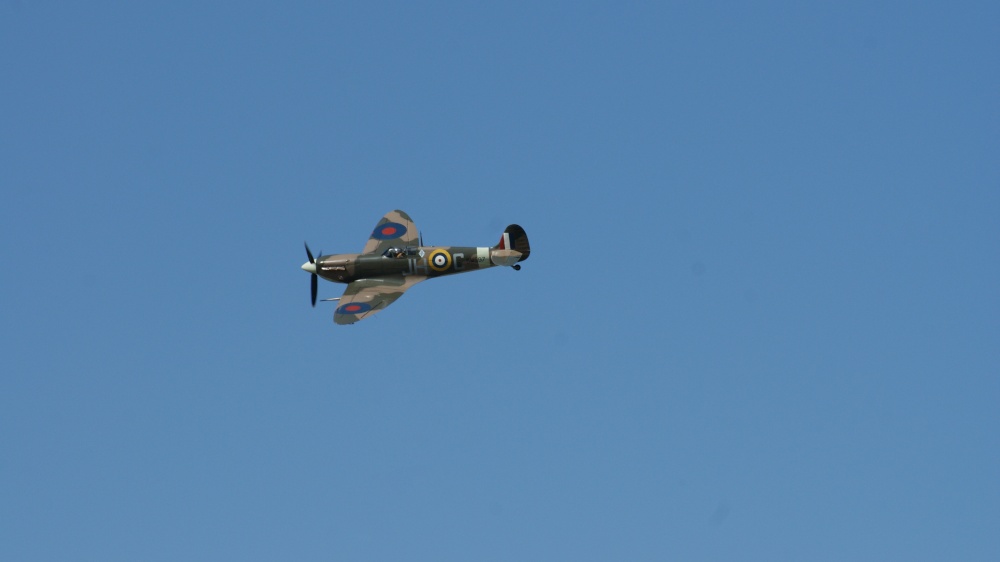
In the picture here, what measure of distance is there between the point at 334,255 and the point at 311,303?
3.02 m

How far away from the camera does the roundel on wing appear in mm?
72438

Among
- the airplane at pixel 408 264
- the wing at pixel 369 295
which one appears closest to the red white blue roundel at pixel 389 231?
the airplane at pixel 408 264

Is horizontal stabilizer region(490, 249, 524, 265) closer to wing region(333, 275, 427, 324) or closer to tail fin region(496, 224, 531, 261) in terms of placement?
tail fin region(496, 224, 531, 261)

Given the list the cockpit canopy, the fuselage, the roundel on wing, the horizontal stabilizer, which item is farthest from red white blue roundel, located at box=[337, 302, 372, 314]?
the horizontal stabilizer

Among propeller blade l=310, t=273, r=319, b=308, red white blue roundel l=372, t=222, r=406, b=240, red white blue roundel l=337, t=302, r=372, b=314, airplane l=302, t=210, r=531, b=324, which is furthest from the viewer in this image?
red white blue roundel l=372, t=222, r=406, b=240

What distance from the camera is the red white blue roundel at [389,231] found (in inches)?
3077

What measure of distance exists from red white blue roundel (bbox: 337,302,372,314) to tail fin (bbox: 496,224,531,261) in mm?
8093

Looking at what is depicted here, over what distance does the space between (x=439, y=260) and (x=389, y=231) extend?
23.1 feet

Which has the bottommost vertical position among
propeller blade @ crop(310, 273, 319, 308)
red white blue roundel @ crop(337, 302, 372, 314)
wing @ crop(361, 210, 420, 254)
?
red white blue roundel @ crop(337, 302, 372, 314)

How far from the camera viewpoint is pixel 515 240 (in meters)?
72.6

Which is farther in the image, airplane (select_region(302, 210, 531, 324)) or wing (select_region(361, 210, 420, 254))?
wing (select_region(361, 210, 420, 254))

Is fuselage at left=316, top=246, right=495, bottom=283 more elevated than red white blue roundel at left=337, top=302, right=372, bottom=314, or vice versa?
fuselage at left=316, top=246, right=495, bottom=283

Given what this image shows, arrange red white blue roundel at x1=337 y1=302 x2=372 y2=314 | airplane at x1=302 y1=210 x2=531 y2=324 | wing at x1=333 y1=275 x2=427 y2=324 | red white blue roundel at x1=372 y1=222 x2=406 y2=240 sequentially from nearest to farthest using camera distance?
1. wing at x1=333 y1=275 x2=427 y2=324
2. red white blue roundel at x1=337 y1=302 x2=372 y2=314
3. airplane at x1=302 y1=210 x2=531 y2=324
4. red white blue roundel at x1=372 y1=222 x2=406 y2=240

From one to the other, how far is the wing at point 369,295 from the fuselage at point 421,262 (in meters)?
0.38
